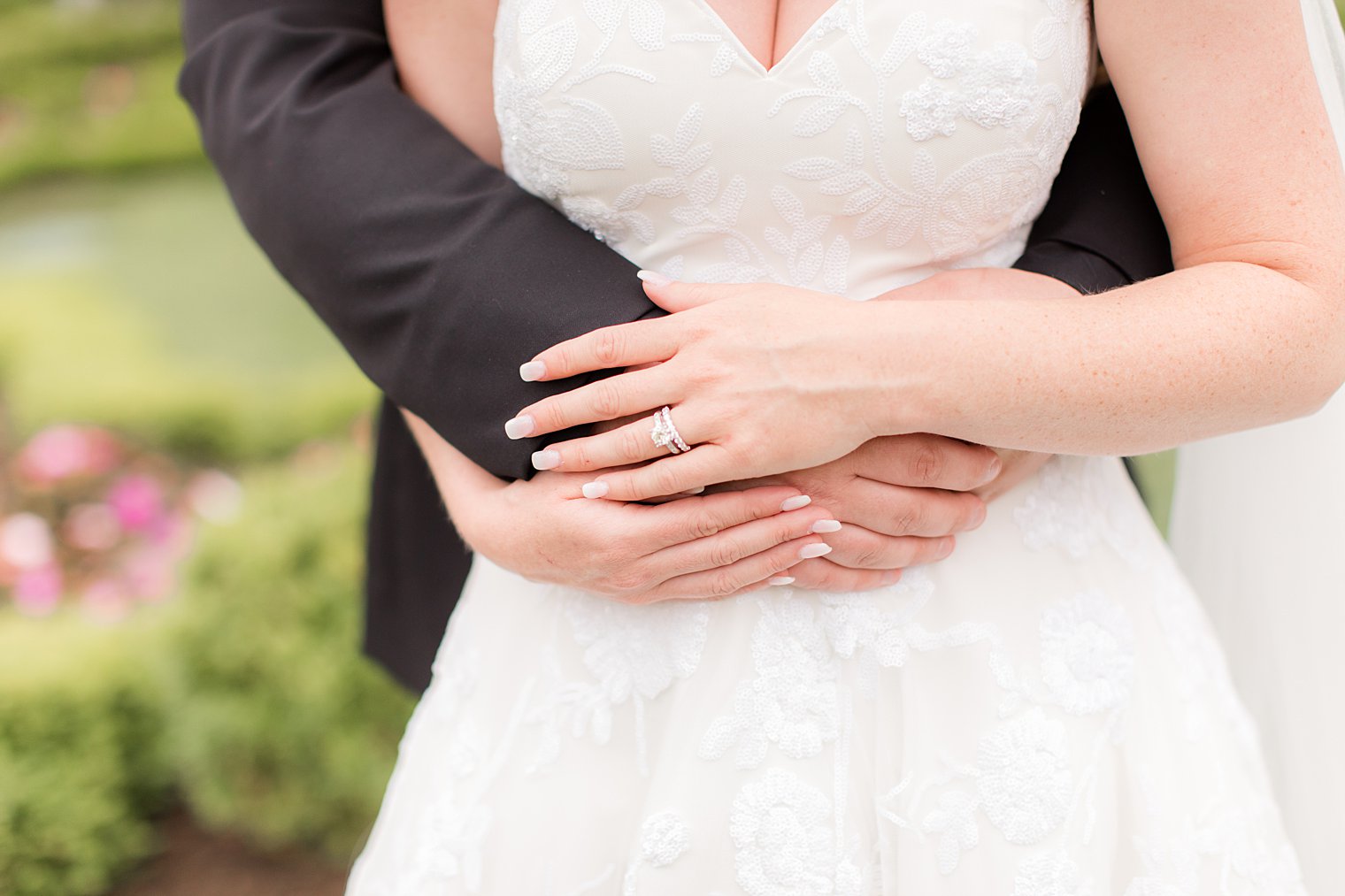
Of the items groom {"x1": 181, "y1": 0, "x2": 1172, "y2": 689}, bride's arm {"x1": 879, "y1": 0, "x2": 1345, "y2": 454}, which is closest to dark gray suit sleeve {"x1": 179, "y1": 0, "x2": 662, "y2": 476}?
groom {"x1": 181, "y1": 0, "x2": 1172, "y2": 689}

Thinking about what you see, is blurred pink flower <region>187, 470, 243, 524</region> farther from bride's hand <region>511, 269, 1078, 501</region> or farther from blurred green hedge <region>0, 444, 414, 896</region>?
bride's hand <region>511, 269, 1078, 501</region>

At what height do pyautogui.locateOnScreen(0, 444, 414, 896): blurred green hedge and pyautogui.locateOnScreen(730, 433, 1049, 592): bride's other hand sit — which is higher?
pyautogui.locateOnScreen(730, 433, 1049, 592): bride's other hand

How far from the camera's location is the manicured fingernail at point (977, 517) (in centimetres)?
115

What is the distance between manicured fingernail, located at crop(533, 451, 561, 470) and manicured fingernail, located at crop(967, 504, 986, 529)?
44cm

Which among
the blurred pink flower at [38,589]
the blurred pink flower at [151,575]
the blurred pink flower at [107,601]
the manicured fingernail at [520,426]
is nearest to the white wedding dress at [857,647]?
the manicured fingernail at [520,426]

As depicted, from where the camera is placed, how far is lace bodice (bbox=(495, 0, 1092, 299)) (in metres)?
1.04

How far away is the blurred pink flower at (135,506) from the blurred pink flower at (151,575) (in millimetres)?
114

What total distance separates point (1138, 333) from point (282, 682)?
2071 millimetres

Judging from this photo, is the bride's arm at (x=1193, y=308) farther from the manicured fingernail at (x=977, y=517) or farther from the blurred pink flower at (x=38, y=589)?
the blurred pink flower at (x=38, y=589)

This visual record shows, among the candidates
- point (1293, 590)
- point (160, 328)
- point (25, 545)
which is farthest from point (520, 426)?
point (160, 328)

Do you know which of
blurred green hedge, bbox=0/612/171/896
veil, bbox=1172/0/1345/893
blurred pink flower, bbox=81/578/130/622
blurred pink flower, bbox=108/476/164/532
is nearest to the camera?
veil, bbox=1172/0/1345/893

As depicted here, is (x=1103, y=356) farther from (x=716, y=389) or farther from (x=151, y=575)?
(x=151, y=575)

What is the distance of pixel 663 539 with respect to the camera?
1.10 metres

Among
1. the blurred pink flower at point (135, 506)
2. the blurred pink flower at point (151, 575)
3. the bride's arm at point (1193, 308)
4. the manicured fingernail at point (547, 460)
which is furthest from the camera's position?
the blurred pink flower at point (135, 506)
